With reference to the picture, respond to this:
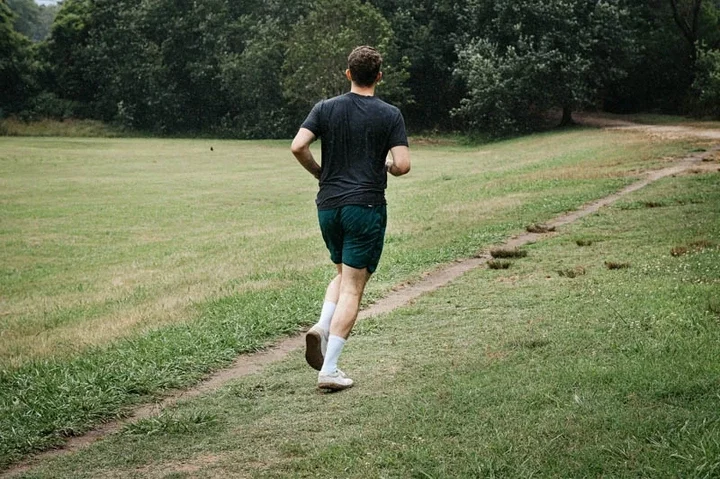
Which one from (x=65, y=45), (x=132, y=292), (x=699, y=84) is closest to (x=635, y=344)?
(x=132, y=292)

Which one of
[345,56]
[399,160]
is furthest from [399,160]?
[345,56]

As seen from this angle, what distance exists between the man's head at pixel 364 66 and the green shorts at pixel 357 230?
0.93m

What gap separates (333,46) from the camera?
4722 centimetres

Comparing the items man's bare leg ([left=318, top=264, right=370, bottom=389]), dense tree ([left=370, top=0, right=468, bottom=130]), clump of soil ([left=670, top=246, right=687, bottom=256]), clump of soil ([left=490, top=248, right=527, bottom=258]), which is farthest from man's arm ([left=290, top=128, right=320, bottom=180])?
dense tree ([left=370, top=0, right=468, bottom=130])

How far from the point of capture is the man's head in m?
5.74

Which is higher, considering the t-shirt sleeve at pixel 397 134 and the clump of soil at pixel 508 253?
the t-shirt sleeve at pixel 397 134

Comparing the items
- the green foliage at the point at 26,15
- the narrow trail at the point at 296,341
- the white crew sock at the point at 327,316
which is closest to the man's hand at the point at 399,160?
the white crew sock at the point at 327,316

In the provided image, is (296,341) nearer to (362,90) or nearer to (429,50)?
(362,90)

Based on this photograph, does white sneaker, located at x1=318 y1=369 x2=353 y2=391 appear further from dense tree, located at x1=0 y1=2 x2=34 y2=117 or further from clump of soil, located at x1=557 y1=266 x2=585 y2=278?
dense tree, located at x1=0 y1=2 x2=34 y2=117

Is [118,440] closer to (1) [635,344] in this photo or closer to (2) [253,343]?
(2) [253,343]

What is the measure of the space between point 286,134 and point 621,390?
176 feet

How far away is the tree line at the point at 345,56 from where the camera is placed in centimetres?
4400

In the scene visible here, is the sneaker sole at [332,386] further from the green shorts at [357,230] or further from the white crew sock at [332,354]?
the green shorts at [357,230]

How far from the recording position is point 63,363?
733cm
